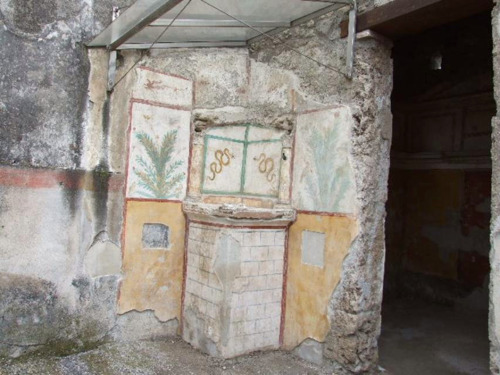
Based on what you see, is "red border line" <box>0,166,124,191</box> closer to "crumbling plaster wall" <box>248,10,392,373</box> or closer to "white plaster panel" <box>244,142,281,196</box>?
"white plaster panel" <box>244,142,281,196</box>

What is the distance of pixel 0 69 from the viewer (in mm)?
3441

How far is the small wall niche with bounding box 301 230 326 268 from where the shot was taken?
370cm

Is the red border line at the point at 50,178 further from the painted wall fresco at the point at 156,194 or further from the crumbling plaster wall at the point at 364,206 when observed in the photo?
the crumbling plaster wall at the point at 364,206

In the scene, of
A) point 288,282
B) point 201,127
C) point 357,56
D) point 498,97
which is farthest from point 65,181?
point 498,97

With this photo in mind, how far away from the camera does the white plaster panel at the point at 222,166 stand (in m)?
4.16

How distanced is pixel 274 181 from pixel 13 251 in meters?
2.19

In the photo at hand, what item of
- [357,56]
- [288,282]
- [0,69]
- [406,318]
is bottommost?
[406,318]

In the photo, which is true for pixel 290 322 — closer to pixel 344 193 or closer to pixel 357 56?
pixel 344 193

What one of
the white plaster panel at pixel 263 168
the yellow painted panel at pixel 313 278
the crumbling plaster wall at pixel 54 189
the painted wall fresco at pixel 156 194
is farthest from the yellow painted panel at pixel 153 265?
the yellow painted panel at pixel 313 278

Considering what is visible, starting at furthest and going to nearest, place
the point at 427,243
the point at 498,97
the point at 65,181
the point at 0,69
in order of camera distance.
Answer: the point at 427,243, the point at 65,181, the point at 0,69, the point at 498,97

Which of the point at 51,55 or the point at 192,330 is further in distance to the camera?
the point at 192,330

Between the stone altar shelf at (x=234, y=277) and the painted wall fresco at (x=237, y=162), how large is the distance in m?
0.29

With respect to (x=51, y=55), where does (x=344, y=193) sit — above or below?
below

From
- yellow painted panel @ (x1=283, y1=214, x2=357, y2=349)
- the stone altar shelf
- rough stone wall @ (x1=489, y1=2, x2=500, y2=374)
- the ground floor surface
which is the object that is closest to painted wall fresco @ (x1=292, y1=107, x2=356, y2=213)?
yellow painted panel @ (x1=283, y1=214, x2=357, y2=349)
